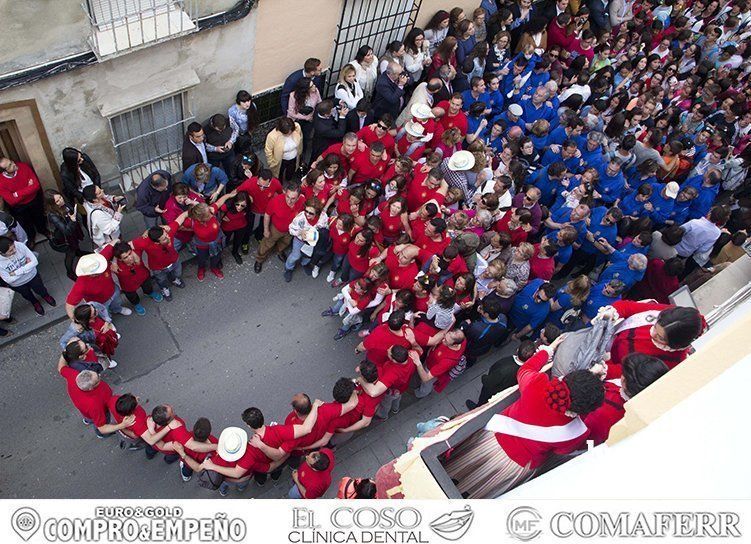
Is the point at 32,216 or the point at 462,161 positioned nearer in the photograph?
the point at 32,216

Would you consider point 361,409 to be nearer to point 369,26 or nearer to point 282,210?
point 282,210

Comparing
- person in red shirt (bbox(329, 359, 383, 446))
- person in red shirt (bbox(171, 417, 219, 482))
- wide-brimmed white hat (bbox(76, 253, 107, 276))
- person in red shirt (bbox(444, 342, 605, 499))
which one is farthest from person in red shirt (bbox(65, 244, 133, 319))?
person in red shirt (bbox(444, 342, 605, 499))

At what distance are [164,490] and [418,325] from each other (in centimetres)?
318

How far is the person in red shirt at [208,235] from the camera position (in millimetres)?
7227

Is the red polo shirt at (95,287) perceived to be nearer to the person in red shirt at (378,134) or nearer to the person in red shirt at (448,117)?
the person in red shirt at (378,134)

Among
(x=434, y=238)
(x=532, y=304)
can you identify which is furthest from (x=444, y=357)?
(x=434, y=238)

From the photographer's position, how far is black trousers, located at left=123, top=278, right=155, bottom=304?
7.62m

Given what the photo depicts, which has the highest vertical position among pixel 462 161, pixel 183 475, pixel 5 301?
pixel 462 161

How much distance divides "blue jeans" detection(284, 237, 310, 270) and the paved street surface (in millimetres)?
274

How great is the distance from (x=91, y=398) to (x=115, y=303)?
1.77 m

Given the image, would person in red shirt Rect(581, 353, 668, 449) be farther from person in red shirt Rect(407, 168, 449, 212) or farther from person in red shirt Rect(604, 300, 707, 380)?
person in red shirt Rect(407, 168, 449, 212)

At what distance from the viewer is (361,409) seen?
6.48 meters

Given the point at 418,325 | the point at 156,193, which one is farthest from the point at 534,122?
the point at 156,193

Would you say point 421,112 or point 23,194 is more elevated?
point 421,112
